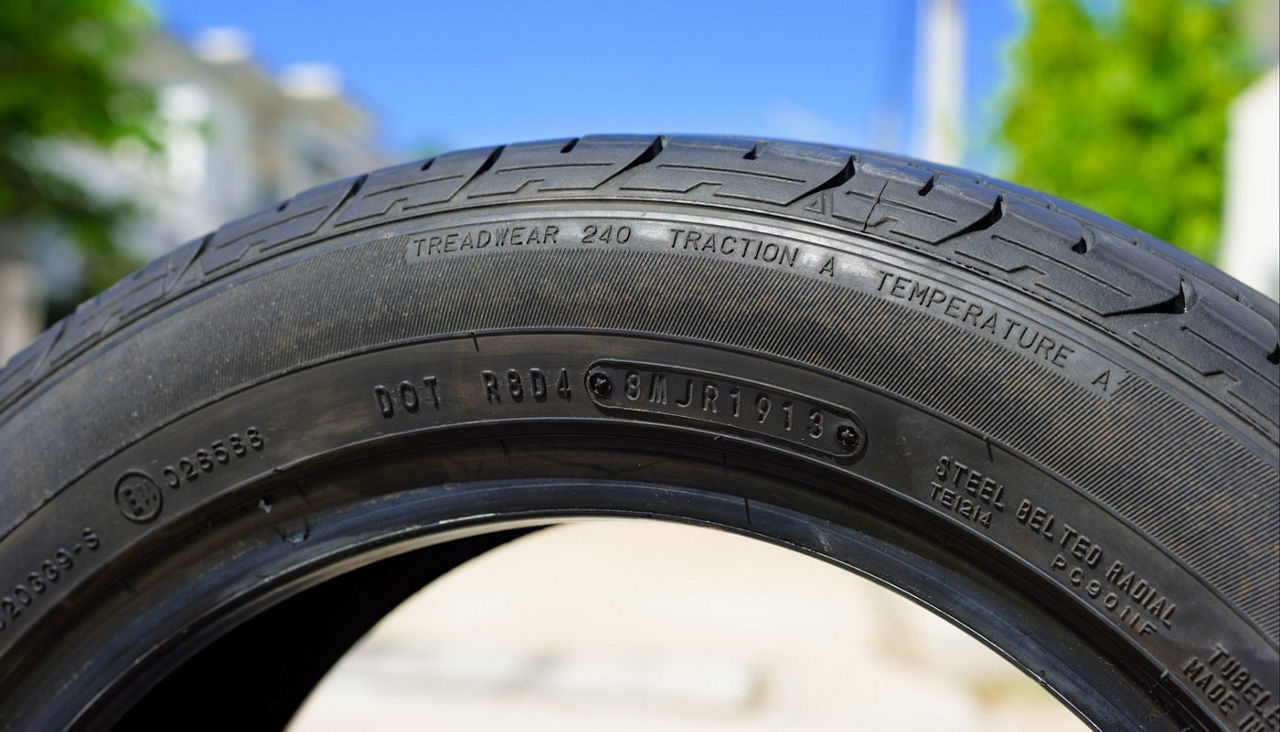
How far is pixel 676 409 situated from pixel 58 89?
13.4 metres

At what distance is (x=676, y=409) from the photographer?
0.94 metres

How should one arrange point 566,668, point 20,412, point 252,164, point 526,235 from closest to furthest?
1. point 526,235
2. point 20,412
3. point 566,668
4. point 252,164

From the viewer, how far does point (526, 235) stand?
98cm

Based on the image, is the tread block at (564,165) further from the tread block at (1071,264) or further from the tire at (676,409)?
the tread block at (1071,264)

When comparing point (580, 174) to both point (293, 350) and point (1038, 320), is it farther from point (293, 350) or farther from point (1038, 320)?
point (1038, 320)

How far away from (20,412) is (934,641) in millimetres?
4843

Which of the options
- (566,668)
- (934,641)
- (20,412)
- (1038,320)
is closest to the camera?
(1038,320)

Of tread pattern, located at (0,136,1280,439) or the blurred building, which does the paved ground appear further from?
the blurred building

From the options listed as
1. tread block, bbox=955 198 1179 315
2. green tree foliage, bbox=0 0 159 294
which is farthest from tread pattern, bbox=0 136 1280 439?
green tree foliage, bbox=0 0 159 294

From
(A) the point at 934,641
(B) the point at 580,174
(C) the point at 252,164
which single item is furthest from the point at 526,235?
(C) the point at 252,164

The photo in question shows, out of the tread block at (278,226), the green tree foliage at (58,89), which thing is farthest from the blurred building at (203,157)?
the tread block at (278,226)

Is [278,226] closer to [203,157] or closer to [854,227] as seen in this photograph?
[854,227]

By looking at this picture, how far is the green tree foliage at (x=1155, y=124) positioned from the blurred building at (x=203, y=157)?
9913 mm

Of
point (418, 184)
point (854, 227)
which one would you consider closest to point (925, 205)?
point (854, 227)
